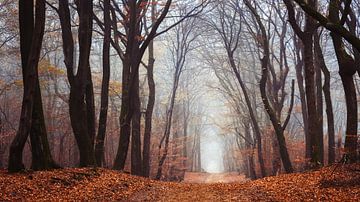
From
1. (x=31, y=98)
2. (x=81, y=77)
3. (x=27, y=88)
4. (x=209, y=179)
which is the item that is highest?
(x=81, y=77)

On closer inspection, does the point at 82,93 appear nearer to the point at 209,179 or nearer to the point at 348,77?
the point at 348,77

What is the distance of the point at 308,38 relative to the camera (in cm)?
1267

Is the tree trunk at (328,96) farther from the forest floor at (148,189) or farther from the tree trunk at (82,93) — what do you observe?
the tree trunk at (82,93)

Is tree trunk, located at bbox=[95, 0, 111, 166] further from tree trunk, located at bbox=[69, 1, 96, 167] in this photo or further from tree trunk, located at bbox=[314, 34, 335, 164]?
tree trunk, located at bbox=[314, 34, 335, 164]

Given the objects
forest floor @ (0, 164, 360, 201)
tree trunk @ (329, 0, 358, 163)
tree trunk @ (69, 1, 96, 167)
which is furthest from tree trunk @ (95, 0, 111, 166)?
tree trunk @ (329, 0, 358, 163)

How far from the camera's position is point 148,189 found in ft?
36.2

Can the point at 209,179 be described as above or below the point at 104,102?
below

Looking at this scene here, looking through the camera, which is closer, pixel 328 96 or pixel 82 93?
pixel 82 93

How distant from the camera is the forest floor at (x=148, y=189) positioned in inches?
306

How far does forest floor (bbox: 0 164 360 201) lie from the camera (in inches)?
306

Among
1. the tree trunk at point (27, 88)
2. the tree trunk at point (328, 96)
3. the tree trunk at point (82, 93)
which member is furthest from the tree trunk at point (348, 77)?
the tree trunk at point (27, 88)

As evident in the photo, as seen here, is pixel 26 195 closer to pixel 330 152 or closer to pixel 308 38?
pixel 308 38

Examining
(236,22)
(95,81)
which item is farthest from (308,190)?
(95,81)

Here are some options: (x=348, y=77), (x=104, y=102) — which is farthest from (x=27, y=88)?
(x=348, y=77)
